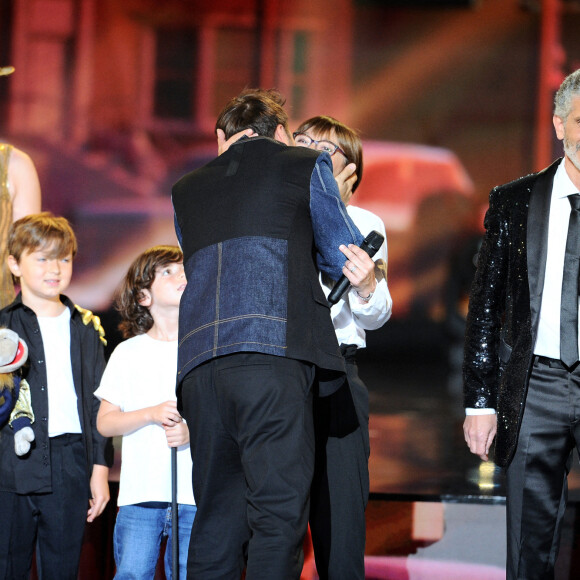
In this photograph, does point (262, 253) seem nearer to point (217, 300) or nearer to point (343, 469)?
point (217, 300)

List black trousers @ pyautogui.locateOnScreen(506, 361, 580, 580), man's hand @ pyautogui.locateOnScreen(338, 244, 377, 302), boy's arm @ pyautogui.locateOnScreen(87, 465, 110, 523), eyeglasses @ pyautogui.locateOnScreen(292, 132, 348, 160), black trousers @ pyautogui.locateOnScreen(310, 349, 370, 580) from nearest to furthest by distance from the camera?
man's hand @ pyautogui.locateOnScreen(338, 244, 377, 302), black trousers @ pyautogui.locateOnScreen(506, 361, 580, 580), black trousers @ pyautogui.locateOnScreen(310, 349, 370, 580), eyeglasses @ pyautogui.locateOnScreen(292, 132, 348, 160), boy's arm @ pyautogui.locateOnScreen(87, 465, 110, 523)

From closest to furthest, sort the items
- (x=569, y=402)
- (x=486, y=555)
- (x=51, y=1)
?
1. (x=569, y=402)
2. (x=486, y=555)
3. (x=51, y=1)

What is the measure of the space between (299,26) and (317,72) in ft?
0.98

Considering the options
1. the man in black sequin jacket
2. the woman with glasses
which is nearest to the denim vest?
the woman with glasses

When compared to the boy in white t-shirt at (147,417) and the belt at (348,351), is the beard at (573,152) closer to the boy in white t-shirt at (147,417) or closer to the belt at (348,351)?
the belt at (348,351)

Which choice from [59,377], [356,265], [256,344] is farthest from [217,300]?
[59,377]

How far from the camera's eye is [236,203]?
1.94 m

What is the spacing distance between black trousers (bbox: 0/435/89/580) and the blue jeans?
201 mm

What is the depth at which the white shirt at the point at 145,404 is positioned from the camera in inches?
99.2

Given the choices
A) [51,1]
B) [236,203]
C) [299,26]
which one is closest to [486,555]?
[236,203]

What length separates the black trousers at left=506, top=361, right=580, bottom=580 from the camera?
81.8 inches

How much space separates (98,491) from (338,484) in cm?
→ 81

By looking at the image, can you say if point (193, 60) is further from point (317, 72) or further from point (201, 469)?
point (201, 469)

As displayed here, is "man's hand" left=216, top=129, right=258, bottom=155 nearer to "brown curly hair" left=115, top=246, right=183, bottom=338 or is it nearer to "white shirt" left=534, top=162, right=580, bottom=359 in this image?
"brown curly hair" left=115, top=246, right=183, bottom=338
